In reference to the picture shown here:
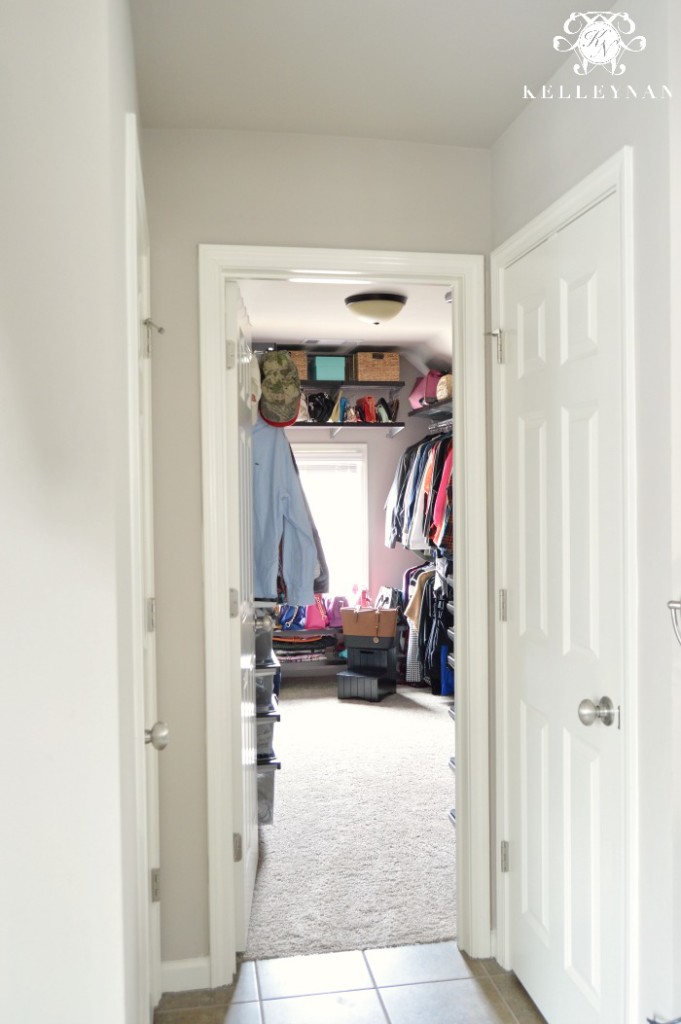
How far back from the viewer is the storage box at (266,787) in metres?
3.27

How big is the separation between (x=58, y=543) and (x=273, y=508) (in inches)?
105

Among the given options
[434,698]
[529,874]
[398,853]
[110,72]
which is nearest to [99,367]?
[110,72]

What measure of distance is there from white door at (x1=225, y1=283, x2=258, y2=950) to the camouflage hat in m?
0.56

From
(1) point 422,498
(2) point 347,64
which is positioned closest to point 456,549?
(2) point 347,64

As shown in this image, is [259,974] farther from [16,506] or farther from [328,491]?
[328,491]

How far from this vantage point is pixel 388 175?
8.07 ft

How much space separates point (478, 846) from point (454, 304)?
169cm

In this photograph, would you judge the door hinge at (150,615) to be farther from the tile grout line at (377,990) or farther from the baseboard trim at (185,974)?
the tile grout line at (377,990)

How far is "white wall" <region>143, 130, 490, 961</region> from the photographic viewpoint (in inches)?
93.0

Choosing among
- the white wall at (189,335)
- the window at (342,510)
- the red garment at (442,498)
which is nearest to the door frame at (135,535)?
the white wall at (189,335)

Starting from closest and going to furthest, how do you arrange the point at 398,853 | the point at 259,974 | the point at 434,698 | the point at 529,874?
1. the point at 529,874
2. the point at 259,974
3. the point at 398,853
4. the point at 434,698

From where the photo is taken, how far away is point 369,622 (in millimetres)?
5887

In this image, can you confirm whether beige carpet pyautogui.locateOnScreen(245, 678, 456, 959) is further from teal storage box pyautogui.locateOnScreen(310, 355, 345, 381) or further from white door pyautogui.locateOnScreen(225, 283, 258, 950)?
teal storage box pyautogui.locateOnScreen(310, 355, 345, 381)

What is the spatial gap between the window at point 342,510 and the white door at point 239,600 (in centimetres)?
384
